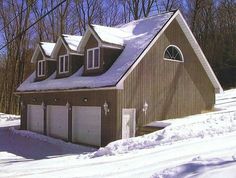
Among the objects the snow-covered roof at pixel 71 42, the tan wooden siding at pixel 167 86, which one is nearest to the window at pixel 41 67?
the snow-covered roof at pixel 71 42

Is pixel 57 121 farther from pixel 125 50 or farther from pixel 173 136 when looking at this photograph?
pixel 173 136

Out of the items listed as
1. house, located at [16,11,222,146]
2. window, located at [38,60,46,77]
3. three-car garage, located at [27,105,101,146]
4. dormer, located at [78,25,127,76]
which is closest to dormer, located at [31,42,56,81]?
window, located at [38,60,46,77]

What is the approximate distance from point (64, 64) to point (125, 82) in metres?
7.33

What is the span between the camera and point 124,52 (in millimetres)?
22516

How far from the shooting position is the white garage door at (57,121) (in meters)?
24.8

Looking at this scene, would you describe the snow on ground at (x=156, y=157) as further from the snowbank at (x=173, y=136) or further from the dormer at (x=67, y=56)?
the dormer at (x=67, y=56)

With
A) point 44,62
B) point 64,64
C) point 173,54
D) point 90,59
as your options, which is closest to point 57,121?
point 64,64

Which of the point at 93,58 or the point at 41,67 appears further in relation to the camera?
the point at 41,67

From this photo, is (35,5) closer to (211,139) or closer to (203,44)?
(203,44)

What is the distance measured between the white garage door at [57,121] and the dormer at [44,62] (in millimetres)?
3194

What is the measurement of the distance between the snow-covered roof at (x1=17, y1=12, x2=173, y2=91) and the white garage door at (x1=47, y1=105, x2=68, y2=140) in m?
1.41

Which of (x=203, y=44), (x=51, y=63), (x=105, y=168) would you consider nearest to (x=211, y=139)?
(x=105, y=168)

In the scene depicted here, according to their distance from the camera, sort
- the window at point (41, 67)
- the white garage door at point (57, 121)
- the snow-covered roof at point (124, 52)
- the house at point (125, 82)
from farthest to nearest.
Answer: the window at point (41, 67) < the white garage door at point (57, 121) < the snow-covered roof at point (124, 52) < the house at point (125, 82)

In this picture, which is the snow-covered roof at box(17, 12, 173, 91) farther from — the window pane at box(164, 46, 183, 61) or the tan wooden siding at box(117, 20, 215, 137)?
the window pane at box(164, 46, 183, 61)
